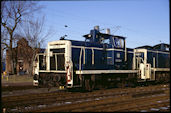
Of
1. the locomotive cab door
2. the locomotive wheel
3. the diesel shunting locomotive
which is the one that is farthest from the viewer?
the locomotive cab door

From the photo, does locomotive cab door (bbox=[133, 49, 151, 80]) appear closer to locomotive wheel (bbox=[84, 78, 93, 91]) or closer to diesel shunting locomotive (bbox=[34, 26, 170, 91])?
diesel shunting locomotive (bbox=[34, 26, 170, 91])

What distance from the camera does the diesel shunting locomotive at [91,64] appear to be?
10.3 m

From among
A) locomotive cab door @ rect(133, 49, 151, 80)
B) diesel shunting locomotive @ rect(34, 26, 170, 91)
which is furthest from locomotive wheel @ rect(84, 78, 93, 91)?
locomotive cab door @ rect(133, 49, 151, 80)

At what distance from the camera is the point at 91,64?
10.9 metres

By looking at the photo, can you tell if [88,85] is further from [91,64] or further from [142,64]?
[142,64]

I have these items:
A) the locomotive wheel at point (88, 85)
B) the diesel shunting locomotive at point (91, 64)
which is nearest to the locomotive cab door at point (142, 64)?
the diesel shunting locomotive at point (91, 64)

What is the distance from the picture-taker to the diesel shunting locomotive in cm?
1034

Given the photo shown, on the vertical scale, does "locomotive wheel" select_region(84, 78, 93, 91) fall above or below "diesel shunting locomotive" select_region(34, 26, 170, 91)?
below

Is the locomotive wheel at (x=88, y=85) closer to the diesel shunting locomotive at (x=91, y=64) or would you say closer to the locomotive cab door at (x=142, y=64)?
the diesel shunting locomotive at (x=91, y=64)

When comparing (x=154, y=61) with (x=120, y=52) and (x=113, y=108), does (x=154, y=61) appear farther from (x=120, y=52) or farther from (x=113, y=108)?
(x=113, y=108)

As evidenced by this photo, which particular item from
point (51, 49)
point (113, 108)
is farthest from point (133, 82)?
point (113, 108)

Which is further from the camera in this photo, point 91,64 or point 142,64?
point 142,64

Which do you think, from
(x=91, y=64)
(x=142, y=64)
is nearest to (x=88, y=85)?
(x=91, y=64)

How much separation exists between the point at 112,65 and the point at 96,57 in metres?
1.18
